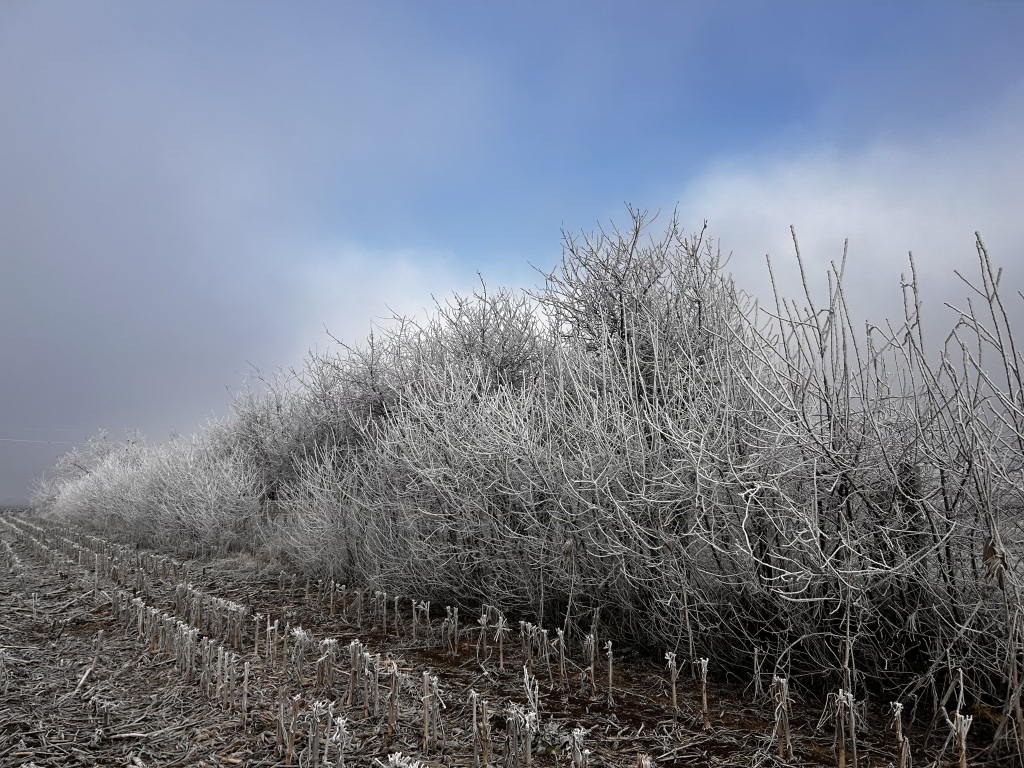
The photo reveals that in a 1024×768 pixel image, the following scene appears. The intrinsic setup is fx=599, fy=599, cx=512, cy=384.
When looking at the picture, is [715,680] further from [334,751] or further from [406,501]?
[406,501]

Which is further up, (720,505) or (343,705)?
(720,505)

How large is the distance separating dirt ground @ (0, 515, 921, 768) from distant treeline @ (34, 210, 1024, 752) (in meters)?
0.49

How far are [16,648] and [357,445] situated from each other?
26.2ft

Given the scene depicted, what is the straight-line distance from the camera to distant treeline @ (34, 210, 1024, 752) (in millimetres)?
3459

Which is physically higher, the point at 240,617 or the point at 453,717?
A: the point at 240,617

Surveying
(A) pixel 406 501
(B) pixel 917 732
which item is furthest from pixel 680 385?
(A) pixel 406 501

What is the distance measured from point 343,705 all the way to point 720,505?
9.79ft

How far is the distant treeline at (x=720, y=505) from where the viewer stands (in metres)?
3.46

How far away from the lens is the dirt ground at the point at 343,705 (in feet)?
11.1

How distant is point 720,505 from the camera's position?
13.6ft

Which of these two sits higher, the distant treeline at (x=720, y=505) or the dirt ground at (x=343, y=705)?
the distant treeline at (x=720, y=505)

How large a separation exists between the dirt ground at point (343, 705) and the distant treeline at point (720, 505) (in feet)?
1.59

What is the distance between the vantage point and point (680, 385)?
5113 mm

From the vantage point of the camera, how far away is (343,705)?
4207 mm
